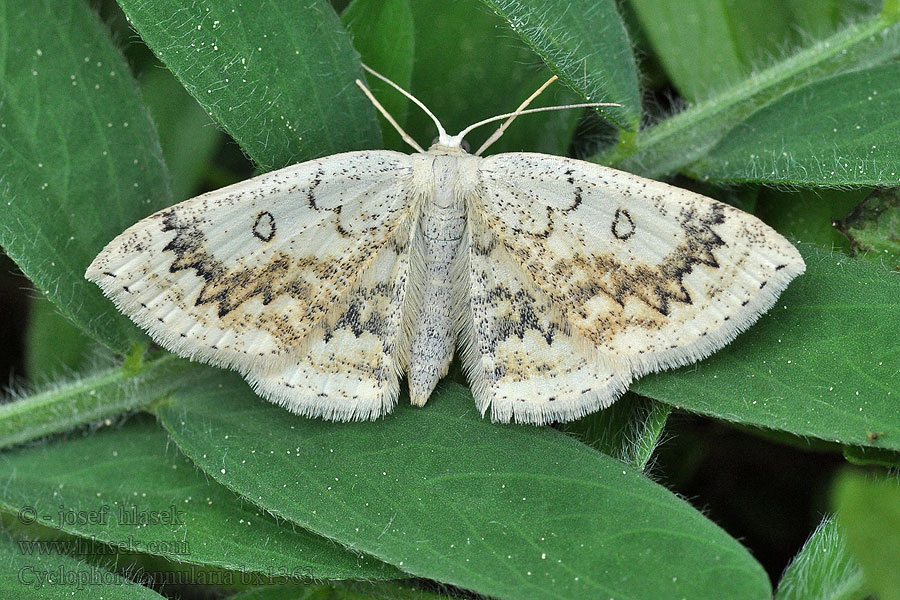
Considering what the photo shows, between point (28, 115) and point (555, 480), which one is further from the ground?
point (28, 115)

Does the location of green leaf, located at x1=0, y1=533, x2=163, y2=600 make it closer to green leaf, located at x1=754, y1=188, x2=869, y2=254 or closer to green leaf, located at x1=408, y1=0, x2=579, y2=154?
green leaf, located at x1=408, y1=0, x2=579, y2=154

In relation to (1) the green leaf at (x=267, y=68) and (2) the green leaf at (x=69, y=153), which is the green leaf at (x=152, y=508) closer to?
(2) the green leaf at (x=69, y=153)

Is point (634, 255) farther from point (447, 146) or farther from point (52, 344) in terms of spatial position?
point (52, 344)

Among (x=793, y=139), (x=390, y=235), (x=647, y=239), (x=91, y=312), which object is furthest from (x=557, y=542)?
(x=91, y=312)

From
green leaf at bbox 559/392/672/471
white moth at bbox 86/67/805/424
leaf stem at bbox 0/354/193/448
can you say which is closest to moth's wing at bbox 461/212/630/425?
white moth at bbox 86/67/805/424

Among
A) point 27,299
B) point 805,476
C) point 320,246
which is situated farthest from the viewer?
point 27,299

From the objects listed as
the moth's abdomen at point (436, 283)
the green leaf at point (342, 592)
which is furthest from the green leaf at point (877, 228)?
the green leaf at point (342, 592)

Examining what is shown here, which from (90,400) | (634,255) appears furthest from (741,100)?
(90,400)

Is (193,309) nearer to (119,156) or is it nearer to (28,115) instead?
(119,156)
